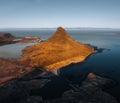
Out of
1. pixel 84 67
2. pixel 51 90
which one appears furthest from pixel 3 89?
pixel 84 67

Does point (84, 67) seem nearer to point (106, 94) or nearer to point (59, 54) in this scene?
point (59, 54)

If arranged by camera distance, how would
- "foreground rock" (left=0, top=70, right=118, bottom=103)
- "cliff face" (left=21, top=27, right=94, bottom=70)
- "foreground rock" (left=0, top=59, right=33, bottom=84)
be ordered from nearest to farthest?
"foreground rock" (left=0, top=70, right=118, bottom=103)
"foreground rock" (left=0, top=59, right=33, bottom=84)
"cliff face" (left=21, top=27, right=94, bottom=70)

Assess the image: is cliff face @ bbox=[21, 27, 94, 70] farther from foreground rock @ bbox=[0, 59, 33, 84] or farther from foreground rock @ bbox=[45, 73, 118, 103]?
foreground rock @ bbox=[45, 73, 118, 103]

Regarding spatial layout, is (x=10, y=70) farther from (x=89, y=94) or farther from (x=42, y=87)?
(x=89, y=94)

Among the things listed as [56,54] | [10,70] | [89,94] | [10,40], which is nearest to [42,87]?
[89,94]

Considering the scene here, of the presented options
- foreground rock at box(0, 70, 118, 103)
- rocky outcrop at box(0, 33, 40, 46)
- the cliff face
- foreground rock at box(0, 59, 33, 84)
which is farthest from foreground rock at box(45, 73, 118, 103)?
rocky outcrop at box(0, 33, 40, 46)

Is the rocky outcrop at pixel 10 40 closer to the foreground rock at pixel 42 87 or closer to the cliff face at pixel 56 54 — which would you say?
the cliff face at pixel 56 54
